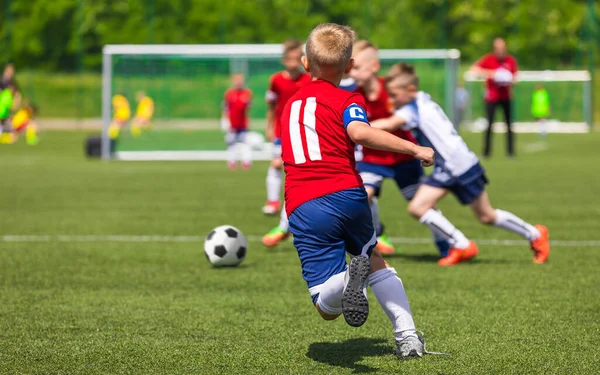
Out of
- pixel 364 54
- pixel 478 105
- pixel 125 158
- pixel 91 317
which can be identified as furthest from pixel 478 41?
pixel 91 317

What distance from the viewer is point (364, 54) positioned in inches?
304

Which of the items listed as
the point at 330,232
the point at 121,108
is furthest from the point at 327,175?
the point at 121,108

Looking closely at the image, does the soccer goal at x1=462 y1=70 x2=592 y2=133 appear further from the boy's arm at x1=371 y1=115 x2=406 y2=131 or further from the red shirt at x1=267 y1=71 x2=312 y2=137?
the boy's arm at x1=371 y1=115 x2=406 y2=131

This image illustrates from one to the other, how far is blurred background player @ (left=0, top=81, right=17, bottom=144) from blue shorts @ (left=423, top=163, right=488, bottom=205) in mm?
19540

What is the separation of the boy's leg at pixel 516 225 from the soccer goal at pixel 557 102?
31120mm

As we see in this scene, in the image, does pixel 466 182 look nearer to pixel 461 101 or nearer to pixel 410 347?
pixel 410 347

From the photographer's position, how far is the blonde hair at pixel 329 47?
14.2 feet

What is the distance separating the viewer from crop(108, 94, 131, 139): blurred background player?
23.9 meters

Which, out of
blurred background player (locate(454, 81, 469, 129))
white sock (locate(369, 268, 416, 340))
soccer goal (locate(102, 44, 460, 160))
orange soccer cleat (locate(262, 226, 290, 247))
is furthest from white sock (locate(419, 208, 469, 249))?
blurred background player (locate(454, 81, 469, 129))

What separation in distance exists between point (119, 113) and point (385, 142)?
825 inches

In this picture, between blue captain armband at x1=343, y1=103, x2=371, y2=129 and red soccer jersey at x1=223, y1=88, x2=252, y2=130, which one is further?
red soccer jersey at x1=223, y1=88, x2=252, y2=130

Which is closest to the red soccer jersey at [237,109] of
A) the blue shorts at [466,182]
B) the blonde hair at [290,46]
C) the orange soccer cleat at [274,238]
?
the blonde hair at [290,46]

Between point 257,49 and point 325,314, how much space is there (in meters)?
19.3

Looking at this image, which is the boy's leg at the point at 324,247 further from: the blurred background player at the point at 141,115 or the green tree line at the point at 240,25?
the green tree line at the point at 240,25
